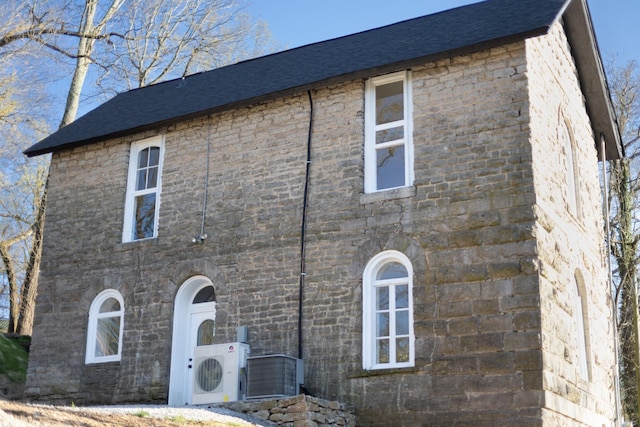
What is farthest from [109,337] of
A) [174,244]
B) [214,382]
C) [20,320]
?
[20,320]

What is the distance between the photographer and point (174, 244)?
1661cm

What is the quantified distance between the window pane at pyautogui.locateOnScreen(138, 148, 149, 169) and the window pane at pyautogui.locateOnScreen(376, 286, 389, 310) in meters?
5.98

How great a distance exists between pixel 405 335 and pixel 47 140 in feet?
30.7

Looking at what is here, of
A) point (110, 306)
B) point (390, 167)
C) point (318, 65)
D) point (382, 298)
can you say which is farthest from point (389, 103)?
point (110, 306)

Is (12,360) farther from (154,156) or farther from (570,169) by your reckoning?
(570,169)

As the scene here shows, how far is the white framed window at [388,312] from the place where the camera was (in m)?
13.9

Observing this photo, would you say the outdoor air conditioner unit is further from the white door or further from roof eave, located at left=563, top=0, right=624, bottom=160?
roof eave, located at left=563, top=0, right=624, bottom=160

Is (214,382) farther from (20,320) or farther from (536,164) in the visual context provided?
(20,320)

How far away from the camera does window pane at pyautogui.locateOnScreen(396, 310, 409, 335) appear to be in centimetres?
1402

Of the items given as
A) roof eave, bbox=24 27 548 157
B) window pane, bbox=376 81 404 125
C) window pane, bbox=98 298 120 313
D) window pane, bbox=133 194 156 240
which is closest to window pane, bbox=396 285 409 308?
window pane, bbox=376 81 404 125

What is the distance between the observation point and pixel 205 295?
54.1 ft

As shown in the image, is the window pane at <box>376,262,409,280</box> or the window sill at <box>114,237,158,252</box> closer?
the window pane at <box>376,262,409,280</box>

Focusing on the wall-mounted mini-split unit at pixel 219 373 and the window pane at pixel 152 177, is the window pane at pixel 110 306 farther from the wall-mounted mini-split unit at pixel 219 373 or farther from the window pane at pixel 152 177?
the wall-mounted mini-split unit at pixel 219 373

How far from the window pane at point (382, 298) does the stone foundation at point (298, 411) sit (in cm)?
169
